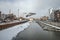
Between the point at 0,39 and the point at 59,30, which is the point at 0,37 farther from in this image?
the point at 59,30

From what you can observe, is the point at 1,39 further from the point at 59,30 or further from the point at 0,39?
the point at 59,30

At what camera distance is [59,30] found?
9.77 meters

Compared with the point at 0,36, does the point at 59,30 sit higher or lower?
lower

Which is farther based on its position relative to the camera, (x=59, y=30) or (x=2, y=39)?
(x=59, y=30)

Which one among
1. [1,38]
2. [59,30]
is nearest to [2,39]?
[1,38]

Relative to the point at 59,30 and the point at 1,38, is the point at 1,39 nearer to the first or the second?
the point at 1,38

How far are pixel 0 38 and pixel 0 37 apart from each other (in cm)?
5

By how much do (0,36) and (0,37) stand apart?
5 cm

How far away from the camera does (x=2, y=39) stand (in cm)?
351

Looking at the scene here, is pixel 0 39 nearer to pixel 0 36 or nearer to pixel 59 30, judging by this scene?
pixel 0 36

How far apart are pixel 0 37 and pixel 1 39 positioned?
85mm

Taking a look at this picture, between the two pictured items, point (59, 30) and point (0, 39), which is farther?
point (59, 30)

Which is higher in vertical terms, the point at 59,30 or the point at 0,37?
the point at 0,37

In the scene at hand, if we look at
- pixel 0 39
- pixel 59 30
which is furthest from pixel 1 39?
pixel 59 30
